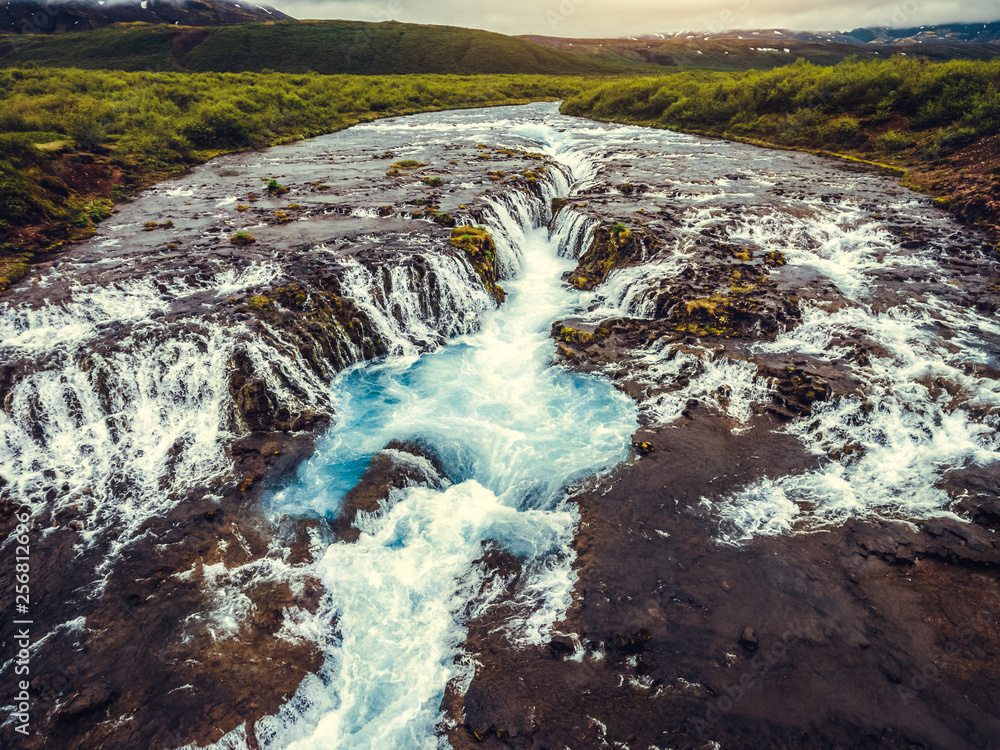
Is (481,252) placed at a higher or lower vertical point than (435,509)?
higher

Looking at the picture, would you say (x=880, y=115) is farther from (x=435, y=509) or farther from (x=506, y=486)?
(x=435, y=509)

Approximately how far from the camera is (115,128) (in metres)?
34.8

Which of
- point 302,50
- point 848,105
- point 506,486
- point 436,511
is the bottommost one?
point 436,511

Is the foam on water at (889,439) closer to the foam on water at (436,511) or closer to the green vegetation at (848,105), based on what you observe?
the foam on water at (436,511)

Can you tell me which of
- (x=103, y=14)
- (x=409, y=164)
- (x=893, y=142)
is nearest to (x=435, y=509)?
(x=409, y=164)

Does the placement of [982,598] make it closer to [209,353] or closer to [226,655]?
[226,655]

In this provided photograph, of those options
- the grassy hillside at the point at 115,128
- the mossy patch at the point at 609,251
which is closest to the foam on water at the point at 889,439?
the mossy patch at the point at 609,251

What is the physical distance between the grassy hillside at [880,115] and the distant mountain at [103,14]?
186m

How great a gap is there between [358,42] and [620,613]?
17967cm

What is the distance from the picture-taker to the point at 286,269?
1830 centimetres

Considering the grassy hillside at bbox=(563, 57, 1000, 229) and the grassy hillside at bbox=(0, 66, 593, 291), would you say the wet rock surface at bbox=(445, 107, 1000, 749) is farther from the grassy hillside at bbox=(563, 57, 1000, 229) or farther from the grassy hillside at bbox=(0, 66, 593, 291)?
the grassy hillside at bbox=(0, 66, 593, 291)

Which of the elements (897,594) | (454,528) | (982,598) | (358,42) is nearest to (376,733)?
(454,528)

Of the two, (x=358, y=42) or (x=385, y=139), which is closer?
(x=385, y=139)

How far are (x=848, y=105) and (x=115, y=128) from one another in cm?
6430
